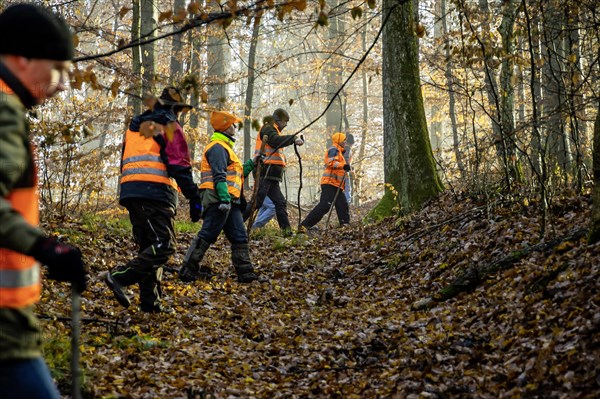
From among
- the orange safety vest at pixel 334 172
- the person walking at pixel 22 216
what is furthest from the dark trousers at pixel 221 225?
the person walking at pixel 22 216

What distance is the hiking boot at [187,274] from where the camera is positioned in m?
9.18

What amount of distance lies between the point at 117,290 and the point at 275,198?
7.33 m

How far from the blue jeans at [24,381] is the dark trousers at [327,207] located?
12040 millimetres

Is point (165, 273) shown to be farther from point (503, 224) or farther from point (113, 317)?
point (503, 224)

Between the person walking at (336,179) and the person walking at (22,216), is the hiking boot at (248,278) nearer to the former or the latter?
the person walking at (336,179)

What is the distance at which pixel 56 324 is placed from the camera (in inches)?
246

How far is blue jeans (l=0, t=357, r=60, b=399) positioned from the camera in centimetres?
239

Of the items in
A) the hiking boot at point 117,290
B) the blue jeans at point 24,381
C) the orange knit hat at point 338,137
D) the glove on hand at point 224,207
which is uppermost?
the orange knit hat at point 338,137

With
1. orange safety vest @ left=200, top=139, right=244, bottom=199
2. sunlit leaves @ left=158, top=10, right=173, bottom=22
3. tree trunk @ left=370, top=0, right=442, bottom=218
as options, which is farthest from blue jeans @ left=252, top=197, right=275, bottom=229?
sunlit leaves @ left=158, top=10, right=173, bottom=22

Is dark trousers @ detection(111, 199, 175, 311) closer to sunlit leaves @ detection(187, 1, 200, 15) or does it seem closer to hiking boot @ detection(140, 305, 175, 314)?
hiking boot @ detection(140, 305, 175, 314)

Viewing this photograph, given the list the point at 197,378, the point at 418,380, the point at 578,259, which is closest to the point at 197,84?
the point at 197,378

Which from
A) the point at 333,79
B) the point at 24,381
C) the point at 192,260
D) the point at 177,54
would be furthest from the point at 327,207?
the point at 333,79

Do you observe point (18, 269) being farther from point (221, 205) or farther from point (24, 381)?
point (221, 205)

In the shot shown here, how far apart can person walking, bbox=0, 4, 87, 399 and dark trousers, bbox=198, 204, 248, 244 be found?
6.48 metres
